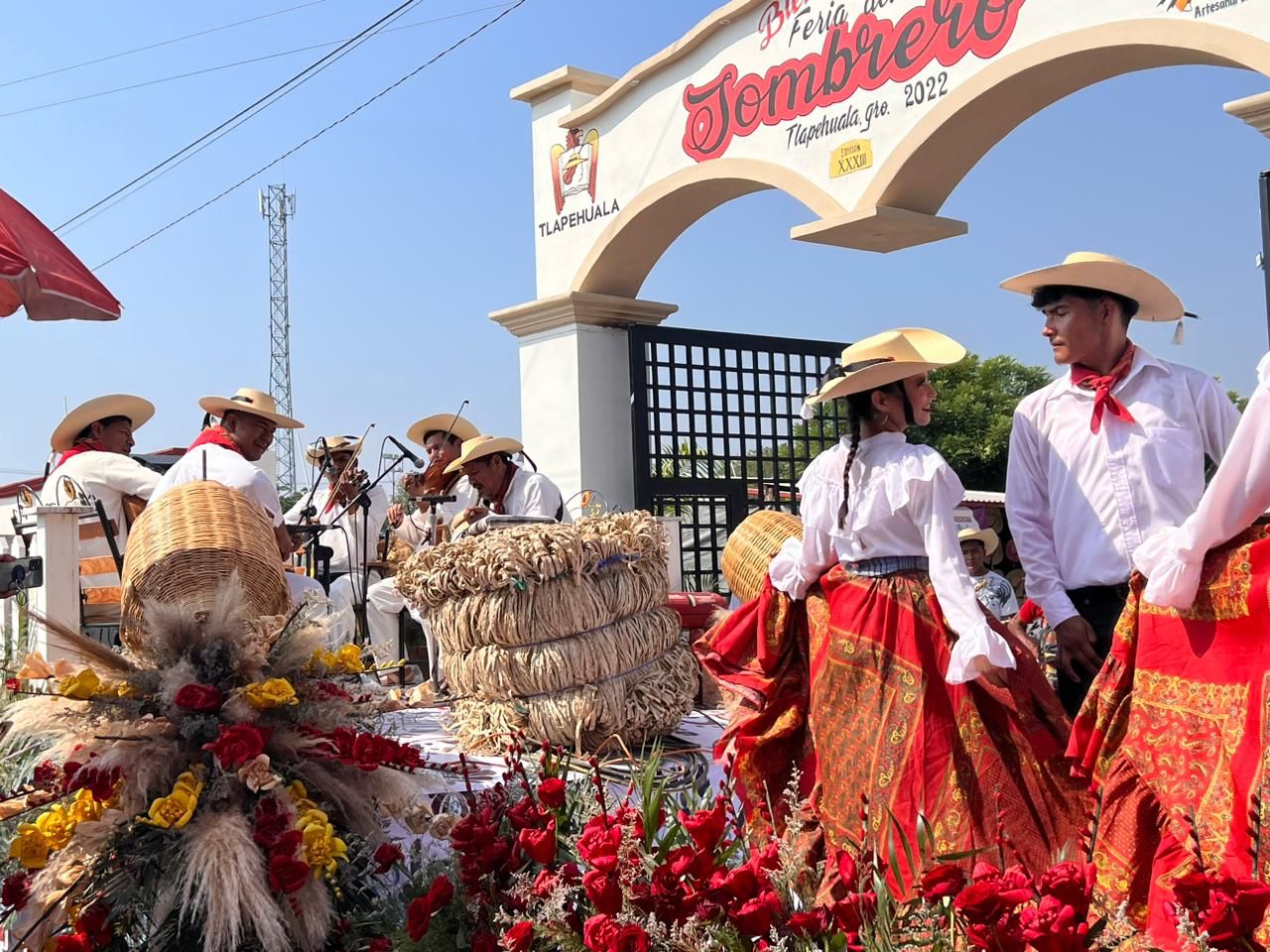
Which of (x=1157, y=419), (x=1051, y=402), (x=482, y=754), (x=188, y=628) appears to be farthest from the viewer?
(x=482, y=754)

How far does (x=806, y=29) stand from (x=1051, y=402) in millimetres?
5576

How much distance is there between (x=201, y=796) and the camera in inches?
112

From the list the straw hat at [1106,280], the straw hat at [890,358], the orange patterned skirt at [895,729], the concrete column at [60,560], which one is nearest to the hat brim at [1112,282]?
the straw hat at [1106,280]

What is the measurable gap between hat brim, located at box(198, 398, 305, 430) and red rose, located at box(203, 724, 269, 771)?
3.68 metres

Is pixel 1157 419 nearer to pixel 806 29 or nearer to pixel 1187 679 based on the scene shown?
pixel 1187 679

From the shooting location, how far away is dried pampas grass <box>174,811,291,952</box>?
2578mm

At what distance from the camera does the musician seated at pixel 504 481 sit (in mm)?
6922

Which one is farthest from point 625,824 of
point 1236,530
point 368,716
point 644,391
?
point 644,391

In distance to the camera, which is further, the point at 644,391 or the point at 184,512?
the point at 644,391

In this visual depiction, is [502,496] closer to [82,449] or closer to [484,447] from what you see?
[484,447]

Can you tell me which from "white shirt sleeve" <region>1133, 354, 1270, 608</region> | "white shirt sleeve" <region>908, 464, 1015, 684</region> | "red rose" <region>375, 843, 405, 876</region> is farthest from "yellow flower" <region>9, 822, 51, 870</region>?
"white shirt sleeve" <region>1133, 354, 1270, 608</region>

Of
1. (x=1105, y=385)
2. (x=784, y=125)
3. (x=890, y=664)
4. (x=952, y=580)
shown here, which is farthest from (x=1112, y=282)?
(x=784, y=125)

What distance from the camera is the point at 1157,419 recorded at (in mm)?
3291

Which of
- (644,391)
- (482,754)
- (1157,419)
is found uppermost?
(644,391)
